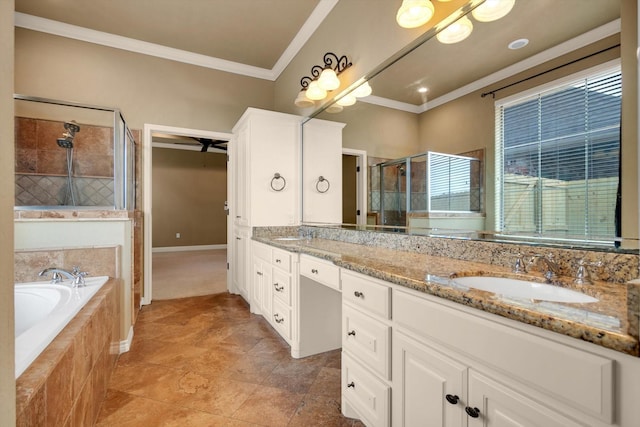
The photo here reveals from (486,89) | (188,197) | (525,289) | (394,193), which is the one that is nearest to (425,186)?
(394,193)

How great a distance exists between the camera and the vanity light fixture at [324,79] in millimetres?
2449

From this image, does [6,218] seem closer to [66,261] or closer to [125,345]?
[66,261]

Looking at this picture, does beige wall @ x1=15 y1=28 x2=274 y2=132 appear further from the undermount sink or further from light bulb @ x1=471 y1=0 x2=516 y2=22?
the undermount sink

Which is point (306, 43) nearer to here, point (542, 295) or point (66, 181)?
point (66, 181)

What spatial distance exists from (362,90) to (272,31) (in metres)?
1.43

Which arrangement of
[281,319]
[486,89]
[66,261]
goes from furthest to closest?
[281,319], [66,261], [486,89]

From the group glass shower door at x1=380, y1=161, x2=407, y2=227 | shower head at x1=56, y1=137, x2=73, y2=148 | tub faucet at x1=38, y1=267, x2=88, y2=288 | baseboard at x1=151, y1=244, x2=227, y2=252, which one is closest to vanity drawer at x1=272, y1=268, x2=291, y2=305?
glass shower door at x1=380, y1=161, x2=407, y2=227

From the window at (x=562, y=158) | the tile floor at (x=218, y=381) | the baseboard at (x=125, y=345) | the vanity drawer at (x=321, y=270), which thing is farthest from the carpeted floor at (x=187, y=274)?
the window at (x=562, y=158)

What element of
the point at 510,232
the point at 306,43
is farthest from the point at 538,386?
the point at 306,43

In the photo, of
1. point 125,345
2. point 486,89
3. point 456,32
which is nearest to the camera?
point 486,89

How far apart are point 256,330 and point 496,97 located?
2376 millimetres

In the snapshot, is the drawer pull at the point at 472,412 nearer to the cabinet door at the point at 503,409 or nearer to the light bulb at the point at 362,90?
the cabinet door at the point at 503,409

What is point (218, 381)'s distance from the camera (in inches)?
71.1

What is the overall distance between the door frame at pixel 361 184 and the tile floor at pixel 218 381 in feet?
3.41
